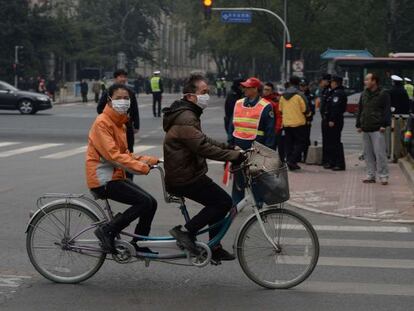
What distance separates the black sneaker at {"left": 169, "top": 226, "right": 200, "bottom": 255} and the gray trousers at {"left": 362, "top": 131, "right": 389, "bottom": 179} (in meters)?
7.53

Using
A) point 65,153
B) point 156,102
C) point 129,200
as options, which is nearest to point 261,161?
point 129,200

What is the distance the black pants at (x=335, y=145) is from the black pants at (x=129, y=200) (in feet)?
33.2

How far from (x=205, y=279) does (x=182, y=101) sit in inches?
59.1

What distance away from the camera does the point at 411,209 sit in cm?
1180

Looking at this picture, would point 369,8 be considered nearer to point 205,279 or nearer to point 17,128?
point 17,128

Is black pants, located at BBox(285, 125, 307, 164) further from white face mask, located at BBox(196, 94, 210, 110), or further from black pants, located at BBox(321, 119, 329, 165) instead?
white face mask, located at BBox(196, 94, 210, 110)

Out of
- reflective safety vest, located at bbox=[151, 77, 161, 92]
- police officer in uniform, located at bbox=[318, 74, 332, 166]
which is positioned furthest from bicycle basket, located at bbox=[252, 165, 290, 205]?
reflective safety vest, located at bbox=[151, 77, 161, 92]

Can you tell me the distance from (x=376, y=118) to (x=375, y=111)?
0.38 feet

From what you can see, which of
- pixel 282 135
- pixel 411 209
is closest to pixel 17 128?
pixel 282 135

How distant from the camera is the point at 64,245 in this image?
7.33m

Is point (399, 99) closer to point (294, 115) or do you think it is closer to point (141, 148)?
point (294, 115)

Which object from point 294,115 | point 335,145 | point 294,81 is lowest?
point 335,145

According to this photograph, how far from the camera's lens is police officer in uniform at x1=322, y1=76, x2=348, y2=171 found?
54.4 feet

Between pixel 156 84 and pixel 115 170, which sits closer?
pixel 115 170
